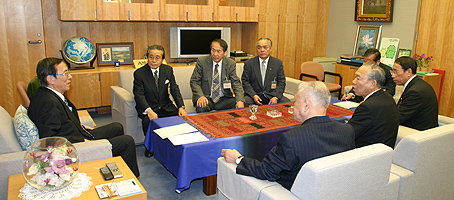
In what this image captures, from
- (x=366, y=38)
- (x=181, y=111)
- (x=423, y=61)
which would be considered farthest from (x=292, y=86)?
(x=366, y=38)

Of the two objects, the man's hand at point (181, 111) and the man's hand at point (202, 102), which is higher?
the man's hand at point (202, 102)

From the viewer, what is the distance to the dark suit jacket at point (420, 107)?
3355 mm

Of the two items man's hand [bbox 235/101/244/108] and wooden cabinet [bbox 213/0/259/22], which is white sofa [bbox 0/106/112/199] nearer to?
man's hand [bbox 235/101/244/108]

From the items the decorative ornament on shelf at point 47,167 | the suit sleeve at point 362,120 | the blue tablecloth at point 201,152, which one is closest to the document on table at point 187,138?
the blue tablecloth at point 201,152

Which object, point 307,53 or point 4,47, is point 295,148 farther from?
point 307,53

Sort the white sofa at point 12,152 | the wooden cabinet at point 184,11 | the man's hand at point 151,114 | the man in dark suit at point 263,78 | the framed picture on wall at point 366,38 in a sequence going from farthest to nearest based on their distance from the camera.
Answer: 1. the framed picture on wall at point 366,38
2. the wooden cabinet at point 184,11
3. the man in dark suit at point 263,78
4. the man's hand at point 151,114
5. the white sofa at point 12,152

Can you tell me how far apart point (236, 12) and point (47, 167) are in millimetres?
4966

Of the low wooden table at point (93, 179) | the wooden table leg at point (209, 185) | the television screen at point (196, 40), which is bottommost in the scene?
the wooden table leg at point (209, 185)

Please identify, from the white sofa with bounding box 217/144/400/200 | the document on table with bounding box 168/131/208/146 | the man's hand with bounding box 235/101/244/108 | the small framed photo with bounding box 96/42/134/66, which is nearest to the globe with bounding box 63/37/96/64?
the small framed photo with bounding box 96/42/134/66

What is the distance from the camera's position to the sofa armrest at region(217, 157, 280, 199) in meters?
2.15

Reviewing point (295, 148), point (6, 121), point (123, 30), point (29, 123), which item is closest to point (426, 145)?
point (295, 148)

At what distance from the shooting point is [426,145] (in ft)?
7.95

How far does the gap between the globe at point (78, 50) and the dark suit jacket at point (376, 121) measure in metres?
4.31

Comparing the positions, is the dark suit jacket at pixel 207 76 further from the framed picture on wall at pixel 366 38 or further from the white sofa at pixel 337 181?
the framed picture on wall at pixel 366 38
